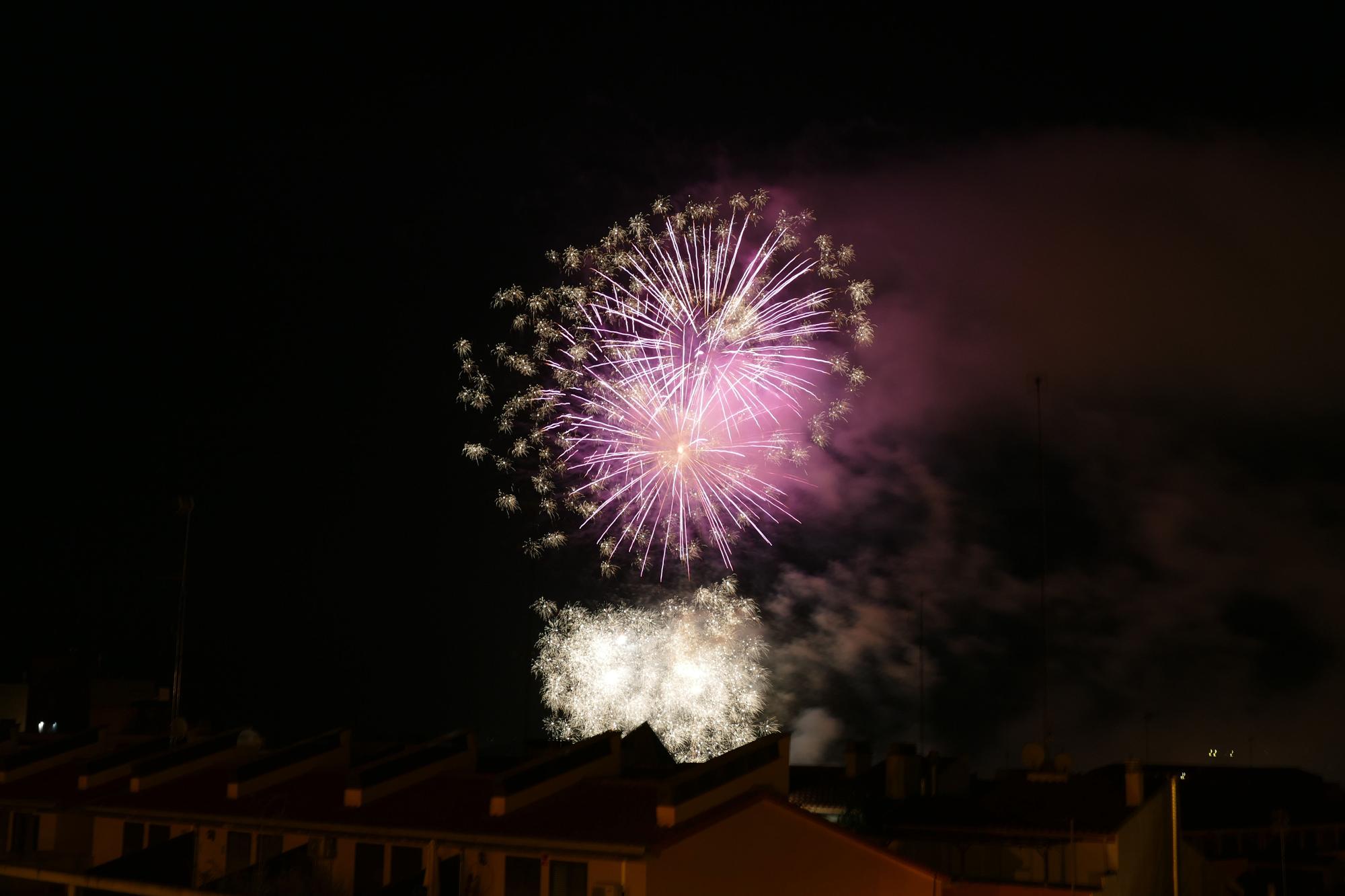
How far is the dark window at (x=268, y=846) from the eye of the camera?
27.4 metres

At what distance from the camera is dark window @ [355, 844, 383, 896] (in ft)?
83.9

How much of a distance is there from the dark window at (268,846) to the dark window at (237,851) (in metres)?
0.46

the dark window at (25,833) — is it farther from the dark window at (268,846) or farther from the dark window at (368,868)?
the dark window at (368,868)

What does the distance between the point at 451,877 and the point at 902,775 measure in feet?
55.4

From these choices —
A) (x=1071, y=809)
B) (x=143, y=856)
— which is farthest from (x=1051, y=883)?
(x=143, y=856)

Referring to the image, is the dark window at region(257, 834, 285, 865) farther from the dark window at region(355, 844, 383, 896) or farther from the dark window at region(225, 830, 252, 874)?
the dark window at region(355, 844, 383, 896)

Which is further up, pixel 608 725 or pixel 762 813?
pixel 608 725

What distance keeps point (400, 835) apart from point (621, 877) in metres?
5.09

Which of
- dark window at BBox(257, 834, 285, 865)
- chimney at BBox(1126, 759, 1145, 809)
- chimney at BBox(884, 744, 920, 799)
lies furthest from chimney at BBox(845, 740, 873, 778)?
dark window at BBox(257, 834, 285, 865)

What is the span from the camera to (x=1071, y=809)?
30266mm

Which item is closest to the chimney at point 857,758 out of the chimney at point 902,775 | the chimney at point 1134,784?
the chimney at point 902,775

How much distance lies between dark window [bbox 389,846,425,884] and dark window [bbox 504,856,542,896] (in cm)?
212

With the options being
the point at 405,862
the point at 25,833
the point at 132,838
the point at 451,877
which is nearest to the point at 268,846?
the point at 405,862

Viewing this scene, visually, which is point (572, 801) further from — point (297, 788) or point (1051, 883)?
point (1051, 883)
